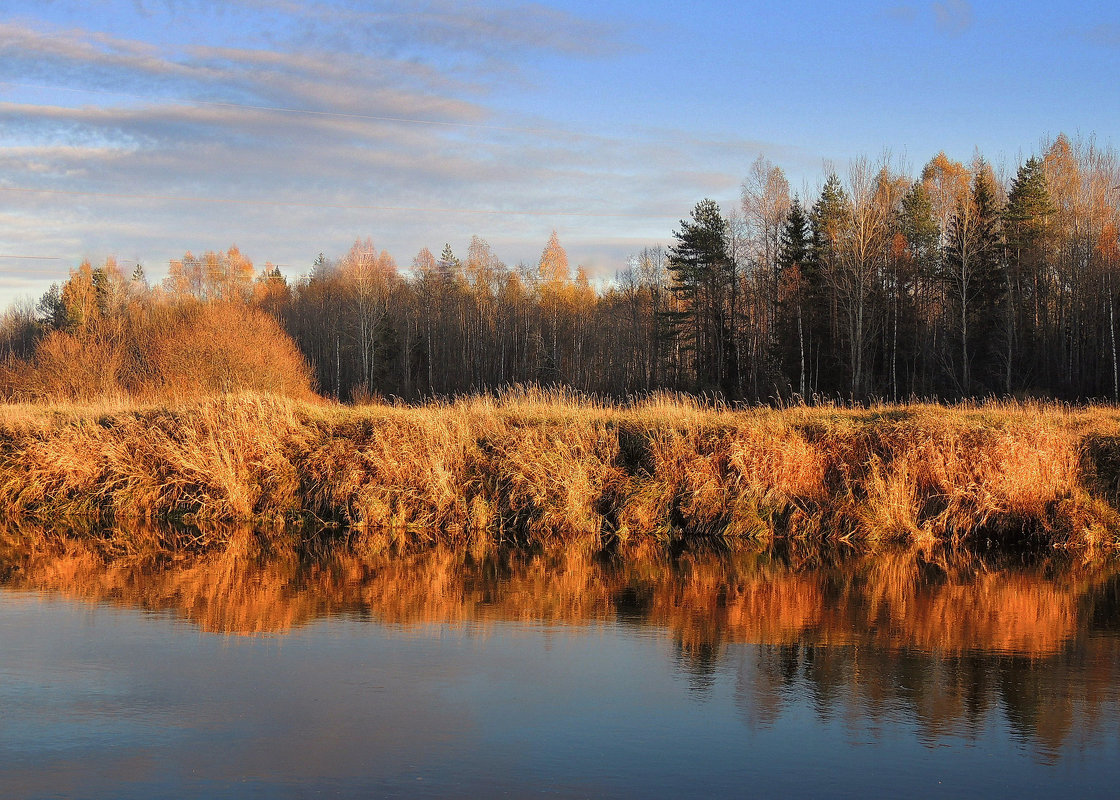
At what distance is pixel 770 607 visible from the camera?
11.5 meters

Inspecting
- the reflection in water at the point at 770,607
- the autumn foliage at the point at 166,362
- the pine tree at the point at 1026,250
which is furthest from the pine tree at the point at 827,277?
the reflection in water at the point at 770,607

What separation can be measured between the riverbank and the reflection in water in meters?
1.13

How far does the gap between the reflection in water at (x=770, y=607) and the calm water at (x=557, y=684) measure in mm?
51

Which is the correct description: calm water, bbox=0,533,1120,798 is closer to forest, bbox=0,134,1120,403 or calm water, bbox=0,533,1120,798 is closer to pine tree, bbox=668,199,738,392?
forest, bbox=0,134,1120,403

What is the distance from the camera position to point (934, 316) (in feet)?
160

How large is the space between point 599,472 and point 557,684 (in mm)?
8657

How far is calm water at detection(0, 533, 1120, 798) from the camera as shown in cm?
645

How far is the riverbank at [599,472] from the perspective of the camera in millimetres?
15891

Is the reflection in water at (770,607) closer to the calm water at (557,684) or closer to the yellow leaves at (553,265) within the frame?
the calm water at (557,684)

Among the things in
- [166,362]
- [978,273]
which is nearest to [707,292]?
[978,273]

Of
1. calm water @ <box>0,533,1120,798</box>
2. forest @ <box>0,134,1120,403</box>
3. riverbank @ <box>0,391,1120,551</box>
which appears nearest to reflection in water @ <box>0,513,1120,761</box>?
calm water @ <box>0,533,1120,798</box>

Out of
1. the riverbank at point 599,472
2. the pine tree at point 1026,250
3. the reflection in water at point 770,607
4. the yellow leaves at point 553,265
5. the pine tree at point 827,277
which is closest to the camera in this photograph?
the reflection in water at point 770,607

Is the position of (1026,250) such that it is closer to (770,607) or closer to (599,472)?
(599,472)

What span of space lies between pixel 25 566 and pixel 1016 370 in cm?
4197
